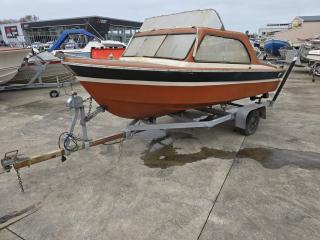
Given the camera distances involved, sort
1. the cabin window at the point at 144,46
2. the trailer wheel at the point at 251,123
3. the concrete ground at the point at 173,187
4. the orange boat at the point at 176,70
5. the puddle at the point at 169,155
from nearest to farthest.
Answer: the concrete ground at the point at 173,187 → the orange boat at the point at 176,70 → the puddle at the point at 169,155 → the cabin window at the point at 144,46 → the trailer wheel at the point at 251,123

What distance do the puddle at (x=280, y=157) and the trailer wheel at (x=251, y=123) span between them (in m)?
0.62

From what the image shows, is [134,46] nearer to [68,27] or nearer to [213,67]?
[213,67]

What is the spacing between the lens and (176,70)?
144 inches

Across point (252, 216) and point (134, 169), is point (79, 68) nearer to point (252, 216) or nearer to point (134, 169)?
point (134, 169)

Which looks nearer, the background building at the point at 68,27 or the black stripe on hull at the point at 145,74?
the black stripe on hull at the point at 145,74

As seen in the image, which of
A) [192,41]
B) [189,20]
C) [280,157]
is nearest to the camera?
[280,157]

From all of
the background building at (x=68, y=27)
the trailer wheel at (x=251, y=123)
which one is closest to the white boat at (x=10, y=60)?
the trailer wheel at (x=251, y=123)

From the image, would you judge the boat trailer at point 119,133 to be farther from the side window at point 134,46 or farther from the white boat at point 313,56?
the white boat at point 313,56

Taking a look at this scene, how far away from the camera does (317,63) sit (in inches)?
481

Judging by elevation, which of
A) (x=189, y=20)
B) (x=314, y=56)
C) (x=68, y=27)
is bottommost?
(x=68, y=27)

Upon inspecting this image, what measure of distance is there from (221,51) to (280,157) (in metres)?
1.88

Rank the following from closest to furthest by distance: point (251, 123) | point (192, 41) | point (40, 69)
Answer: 1. point (192, 41)
2. point (251, 123)
3. point (40, 69)

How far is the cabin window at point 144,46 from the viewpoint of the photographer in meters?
4.70

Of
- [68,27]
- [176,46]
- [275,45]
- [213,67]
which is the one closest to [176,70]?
[213,67]
